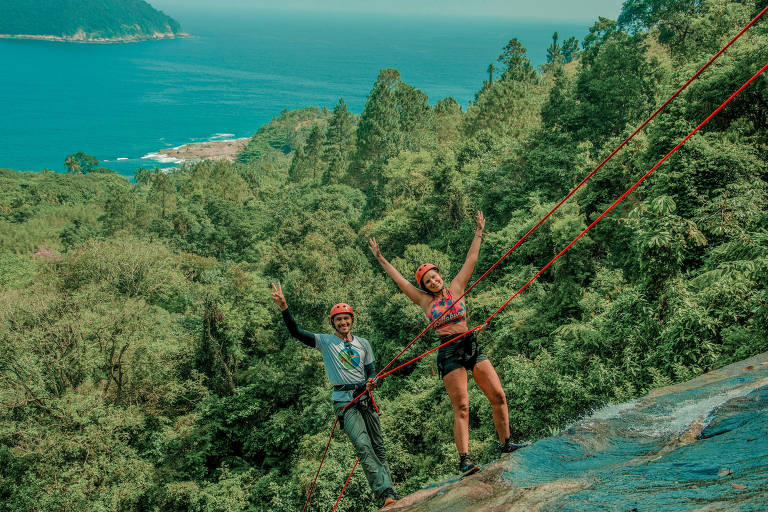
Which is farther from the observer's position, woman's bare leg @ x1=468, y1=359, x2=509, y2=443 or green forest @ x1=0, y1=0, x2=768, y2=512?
green forest @ x1=0, y1=0, x2=768, y2=512

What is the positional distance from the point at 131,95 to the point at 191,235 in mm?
133925

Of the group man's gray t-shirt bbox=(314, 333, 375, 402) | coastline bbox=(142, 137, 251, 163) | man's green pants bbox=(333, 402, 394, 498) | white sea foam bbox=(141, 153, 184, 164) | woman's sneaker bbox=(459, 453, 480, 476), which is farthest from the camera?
coastline bbox=(142, 137, 251, 163)

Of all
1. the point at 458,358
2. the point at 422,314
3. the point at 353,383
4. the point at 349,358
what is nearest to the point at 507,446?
the point at 458,358

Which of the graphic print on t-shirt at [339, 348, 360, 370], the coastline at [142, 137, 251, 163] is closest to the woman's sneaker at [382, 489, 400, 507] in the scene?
the graphic print on t-shirt at [339, 348, 360, 370]

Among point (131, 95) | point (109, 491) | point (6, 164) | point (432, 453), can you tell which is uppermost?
point (131, 95)

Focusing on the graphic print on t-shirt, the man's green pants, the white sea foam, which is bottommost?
the man's green pants

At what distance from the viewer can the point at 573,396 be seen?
9.00 meters

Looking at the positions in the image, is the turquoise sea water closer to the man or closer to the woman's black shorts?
the man

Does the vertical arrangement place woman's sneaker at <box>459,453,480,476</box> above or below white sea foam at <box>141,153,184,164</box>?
below

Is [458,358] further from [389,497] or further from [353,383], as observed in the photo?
[389,497]

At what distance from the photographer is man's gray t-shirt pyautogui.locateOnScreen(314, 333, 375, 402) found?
509 centimetres

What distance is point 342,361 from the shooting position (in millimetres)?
5113

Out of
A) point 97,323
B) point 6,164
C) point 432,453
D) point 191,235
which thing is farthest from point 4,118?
point 432,453

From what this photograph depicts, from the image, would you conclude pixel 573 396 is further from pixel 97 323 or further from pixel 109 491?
pixel 97 323
